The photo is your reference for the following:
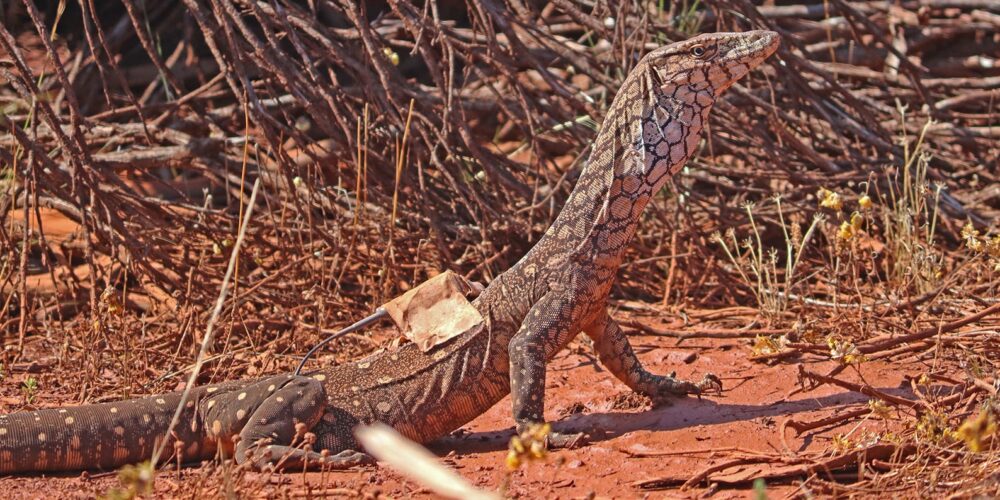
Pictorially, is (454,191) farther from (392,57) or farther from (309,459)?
(309,459)

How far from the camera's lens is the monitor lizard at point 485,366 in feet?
16.3

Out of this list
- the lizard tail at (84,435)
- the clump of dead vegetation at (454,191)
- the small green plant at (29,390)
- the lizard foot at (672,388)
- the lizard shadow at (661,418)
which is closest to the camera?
the lizard tail at (84,435)

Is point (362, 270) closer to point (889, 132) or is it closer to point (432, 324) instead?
point (432, 324)

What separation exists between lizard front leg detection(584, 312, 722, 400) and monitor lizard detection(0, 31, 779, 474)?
0.31 feet

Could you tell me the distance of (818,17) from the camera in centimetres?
966

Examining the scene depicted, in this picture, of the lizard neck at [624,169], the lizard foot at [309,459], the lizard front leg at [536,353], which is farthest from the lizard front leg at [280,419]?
the lizard neck at [624,169]

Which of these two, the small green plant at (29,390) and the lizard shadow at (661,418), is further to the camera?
the small green plant at (29,390)

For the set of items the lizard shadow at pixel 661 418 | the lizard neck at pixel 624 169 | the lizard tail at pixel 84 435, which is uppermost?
the lizard neck at pixel 624 169

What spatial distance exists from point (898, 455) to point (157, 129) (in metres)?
5.88

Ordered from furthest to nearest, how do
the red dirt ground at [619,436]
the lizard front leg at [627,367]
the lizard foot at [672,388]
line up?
the lizard foot at [672,388]
the lizard front leg at [627,367]
the red dirt ground at [619,436]

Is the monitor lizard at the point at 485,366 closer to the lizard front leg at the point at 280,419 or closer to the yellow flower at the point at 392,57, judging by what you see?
the lizard front leg at the point at 280,419

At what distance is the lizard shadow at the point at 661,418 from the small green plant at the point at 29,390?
7.49 ft

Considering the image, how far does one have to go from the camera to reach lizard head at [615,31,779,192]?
196 inches

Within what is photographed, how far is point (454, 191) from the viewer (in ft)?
25.5
